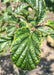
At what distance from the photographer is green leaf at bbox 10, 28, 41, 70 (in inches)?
34.3

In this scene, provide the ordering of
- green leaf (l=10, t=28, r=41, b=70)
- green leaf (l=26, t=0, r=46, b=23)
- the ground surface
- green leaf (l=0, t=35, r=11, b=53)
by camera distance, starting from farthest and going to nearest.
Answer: the ground surface
green leaf (l=0, t=35, r=11, b=53)
green leaf (l=26, t=0, r=46, b=23)
green leaf (l=10, t=28, r=41, b=70)

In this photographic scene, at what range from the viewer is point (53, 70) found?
9.73 feet

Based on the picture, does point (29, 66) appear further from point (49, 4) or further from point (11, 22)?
point (49, 4)

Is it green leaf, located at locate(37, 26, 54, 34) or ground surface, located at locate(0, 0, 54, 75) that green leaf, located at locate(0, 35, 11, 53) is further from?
ground surface, located at locate(0, 0, 54, 75)

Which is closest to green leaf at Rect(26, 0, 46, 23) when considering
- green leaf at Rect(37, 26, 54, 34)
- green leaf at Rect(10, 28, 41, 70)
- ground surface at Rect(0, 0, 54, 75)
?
green leaf at Rect(37, 26, 54, 34)

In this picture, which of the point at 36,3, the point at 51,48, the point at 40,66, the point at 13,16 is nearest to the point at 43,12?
the point at 36,3

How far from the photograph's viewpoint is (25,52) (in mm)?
898

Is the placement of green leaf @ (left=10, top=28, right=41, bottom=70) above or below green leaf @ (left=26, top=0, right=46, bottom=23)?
below

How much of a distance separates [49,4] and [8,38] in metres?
0.60

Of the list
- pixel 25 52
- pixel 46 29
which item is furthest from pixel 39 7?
pixel 25 52

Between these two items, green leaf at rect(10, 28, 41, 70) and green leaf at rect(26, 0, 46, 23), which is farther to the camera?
green leaf at rect(26, 0, 46, 23)

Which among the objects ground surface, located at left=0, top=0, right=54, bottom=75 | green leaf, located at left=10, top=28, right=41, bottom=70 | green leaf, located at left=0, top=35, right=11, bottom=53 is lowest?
ground surface, located at left=0, top=0, right=54, bottom=75

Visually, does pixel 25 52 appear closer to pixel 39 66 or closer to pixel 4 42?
pixel 4 42

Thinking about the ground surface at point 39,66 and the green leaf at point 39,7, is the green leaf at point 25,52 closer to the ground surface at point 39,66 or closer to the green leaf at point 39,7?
the green leaf at point 39,7
